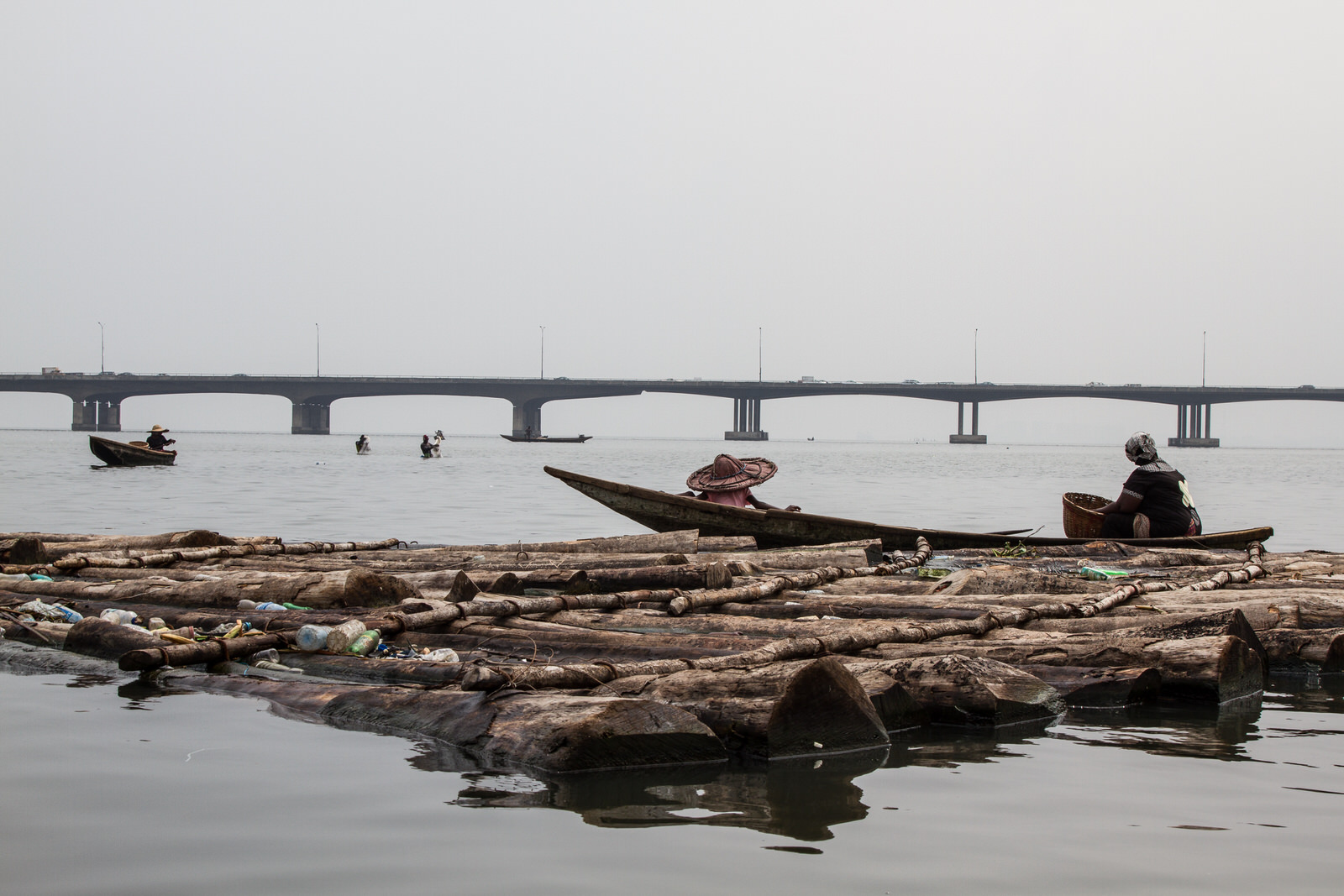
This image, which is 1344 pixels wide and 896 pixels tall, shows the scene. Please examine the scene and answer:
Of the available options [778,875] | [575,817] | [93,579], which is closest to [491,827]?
[575,817]

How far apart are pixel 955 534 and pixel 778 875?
29.6ft

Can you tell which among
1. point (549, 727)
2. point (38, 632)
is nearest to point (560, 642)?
point (549, 727)

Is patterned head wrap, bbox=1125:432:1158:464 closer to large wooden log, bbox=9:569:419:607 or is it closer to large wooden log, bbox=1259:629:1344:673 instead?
large wooden log, bbox=1259:629:1344:673

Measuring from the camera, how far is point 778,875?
11.3ft

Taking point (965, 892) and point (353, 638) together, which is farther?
point (353, 638)

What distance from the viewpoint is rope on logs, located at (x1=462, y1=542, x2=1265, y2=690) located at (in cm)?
493

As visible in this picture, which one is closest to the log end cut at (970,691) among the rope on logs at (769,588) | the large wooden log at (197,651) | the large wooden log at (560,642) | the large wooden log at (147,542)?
the large wooden log at (560,642)

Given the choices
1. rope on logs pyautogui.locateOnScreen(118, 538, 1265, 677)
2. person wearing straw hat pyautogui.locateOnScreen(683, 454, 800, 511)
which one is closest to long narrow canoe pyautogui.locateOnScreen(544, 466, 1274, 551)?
person wearing straw hat pyautogui.locateOnScreen(683, 454, 800, 511)

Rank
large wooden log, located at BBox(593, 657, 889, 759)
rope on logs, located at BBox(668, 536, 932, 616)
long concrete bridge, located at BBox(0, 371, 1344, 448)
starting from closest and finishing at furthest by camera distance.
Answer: large wooden log, located at BBox(593, 657, 889, 759)
rope on logs, located at BBox(668, 536, 932, 616)
long concrete bridge, located at BBox(0, 371, 1344, 448)

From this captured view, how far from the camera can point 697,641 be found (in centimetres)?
605

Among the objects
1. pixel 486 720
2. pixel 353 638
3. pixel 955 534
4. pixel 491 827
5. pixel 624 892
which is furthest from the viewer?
pixel 955 534

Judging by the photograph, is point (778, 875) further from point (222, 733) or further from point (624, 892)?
point (222, 733)

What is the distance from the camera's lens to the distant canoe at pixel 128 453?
3425 centimetres

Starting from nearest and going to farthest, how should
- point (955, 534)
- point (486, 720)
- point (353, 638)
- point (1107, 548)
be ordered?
point (486, 720), point (353, 638), point (1107, 548), point (955, 534)
